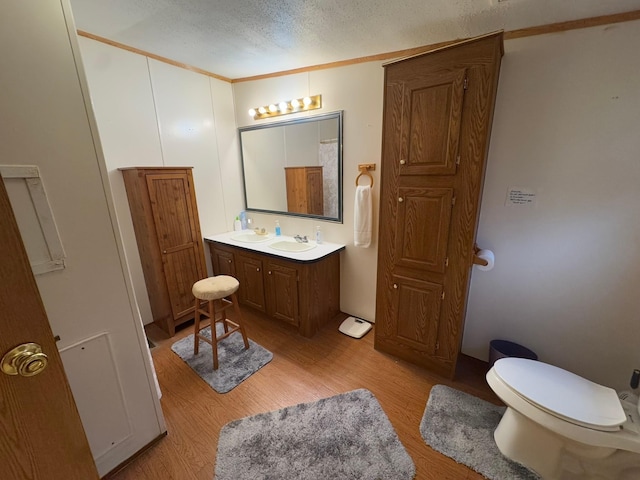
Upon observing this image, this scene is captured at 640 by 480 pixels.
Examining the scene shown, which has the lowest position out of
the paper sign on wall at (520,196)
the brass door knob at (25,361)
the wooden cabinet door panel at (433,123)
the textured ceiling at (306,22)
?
the brass door knob at (25,361)

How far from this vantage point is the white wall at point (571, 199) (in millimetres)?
1454

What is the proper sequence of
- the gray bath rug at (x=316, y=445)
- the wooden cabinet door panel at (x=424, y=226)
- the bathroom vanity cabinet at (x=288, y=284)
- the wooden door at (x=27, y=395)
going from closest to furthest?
the wooden door at (x=27, y=395), the gray bath rug at (x=316, y=445), the wooden cabinet door panel at (x=424, y=226), the bathroom vanity cabinet at (x=288, y=284)

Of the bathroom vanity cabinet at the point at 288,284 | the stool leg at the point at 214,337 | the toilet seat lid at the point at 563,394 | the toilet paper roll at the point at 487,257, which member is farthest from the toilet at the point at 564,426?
the stool leg at the point at 214,337

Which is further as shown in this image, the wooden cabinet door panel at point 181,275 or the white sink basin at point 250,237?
the white sink basin at point 250,237

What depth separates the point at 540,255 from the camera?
1775 mm

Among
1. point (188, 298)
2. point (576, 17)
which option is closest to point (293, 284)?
point (188, 298)

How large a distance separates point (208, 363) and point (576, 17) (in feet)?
10.9

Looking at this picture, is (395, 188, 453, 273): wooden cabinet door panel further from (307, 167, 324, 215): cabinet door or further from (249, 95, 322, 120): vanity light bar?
(249, 95, 322, 120): vanity light bar

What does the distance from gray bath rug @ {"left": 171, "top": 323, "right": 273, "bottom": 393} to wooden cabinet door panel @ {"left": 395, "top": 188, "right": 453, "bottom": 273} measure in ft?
4.79

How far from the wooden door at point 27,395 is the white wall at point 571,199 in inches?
91.5

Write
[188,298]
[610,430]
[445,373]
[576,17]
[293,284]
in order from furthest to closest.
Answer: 1. [188,298]
2. [293,284]
3. [445,373]
4. [576,17]
5. [610,430]

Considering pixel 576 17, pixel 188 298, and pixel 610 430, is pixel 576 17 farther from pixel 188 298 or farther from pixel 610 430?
pixel 188 298

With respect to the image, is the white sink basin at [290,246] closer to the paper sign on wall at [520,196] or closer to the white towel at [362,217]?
the white towel at [362,217]

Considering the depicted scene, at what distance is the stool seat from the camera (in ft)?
6.59
